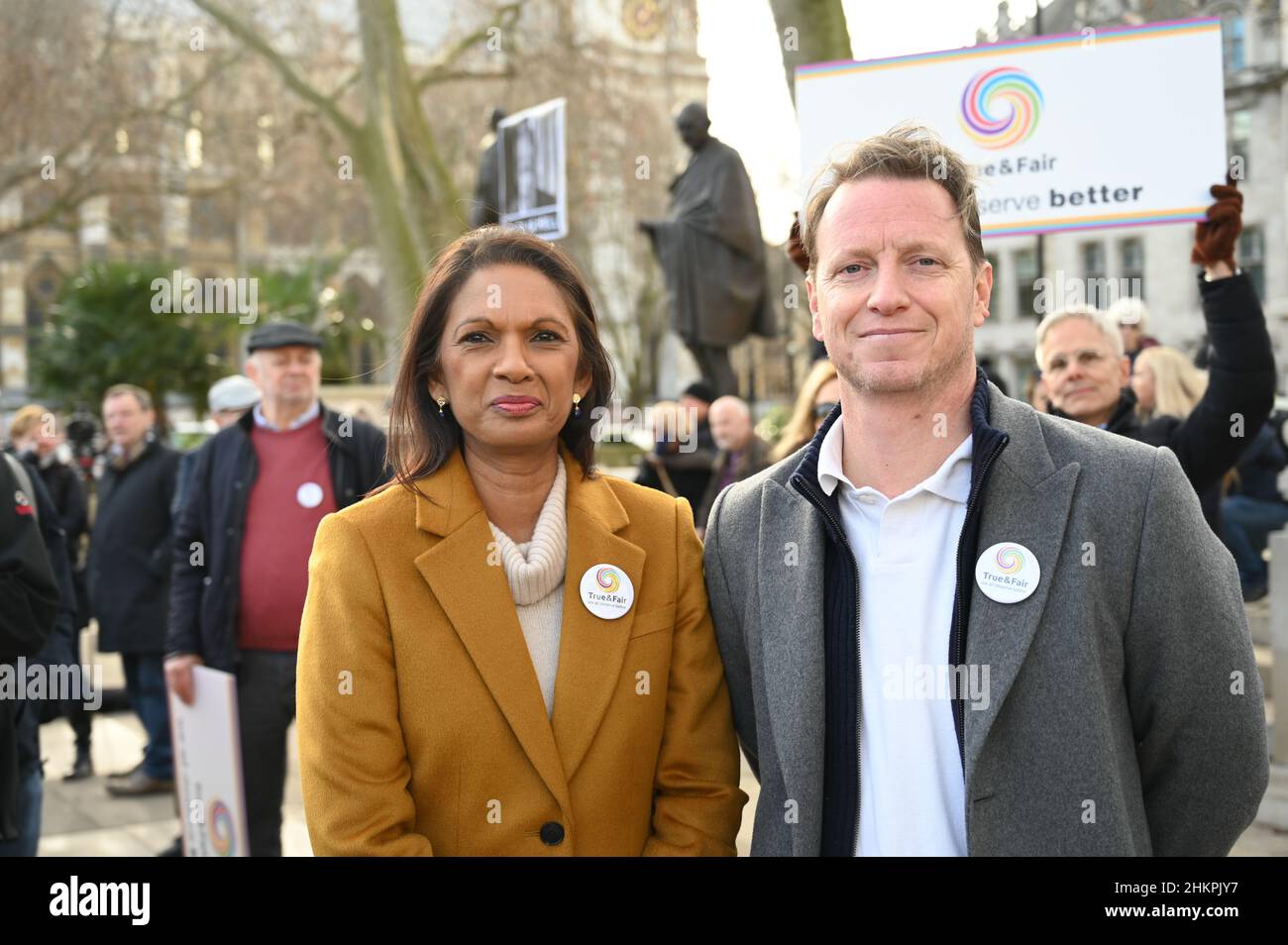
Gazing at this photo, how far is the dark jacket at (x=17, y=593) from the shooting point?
11.4 ft

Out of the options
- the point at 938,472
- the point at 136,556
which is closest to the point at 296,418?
the point at 136,556

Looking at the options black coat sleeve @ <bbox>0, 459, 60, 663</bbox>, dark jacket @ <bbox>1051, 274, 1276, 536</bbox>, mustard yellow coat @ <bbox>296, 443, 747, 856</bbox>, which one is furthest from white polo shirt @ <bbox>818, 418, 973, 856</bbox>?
black coat sleeve @ <bbox>0, 459, 60, 663</bbox>

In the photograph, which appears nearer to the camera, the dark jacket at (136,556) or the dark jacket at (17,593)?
the dark jacket at (17,593)

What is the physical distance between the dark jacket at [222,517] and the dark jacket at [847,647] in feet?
10.1

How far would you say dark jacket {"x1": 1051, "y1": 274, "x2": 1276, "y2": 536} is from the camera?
12.5ft

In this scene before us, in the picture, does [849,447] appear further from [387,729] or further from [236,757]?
[236,757]

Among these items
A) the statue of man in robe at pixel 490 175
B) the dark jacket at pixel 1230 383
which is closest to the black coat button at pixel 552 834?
the dark jacket at pixel 1230 383

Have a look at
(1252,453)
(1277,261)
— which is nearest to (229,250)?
(1277,261)

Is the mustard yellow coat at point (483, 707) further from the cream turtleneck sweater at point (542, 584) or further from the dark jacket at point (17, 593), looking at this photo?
the dark jacket at point (17, 593)

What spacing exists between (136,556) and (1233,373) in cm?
588

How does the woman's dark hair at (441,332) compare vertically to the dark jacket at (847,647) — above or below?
above

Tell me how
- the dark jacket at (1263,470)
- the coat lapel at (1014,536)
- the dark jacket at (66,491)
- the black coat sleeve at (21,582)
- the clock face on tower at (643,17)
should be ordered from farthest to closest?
the clock face on tower at (643,17), the dark jacket at (66,491), the dark jacket at (1263,470), the black coat sleeve at (21,582), the coat lapel at (1014,536)

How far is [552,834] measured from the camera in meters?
2.36

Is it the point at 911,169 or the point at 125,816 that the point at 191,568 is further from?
the point at 911,169
